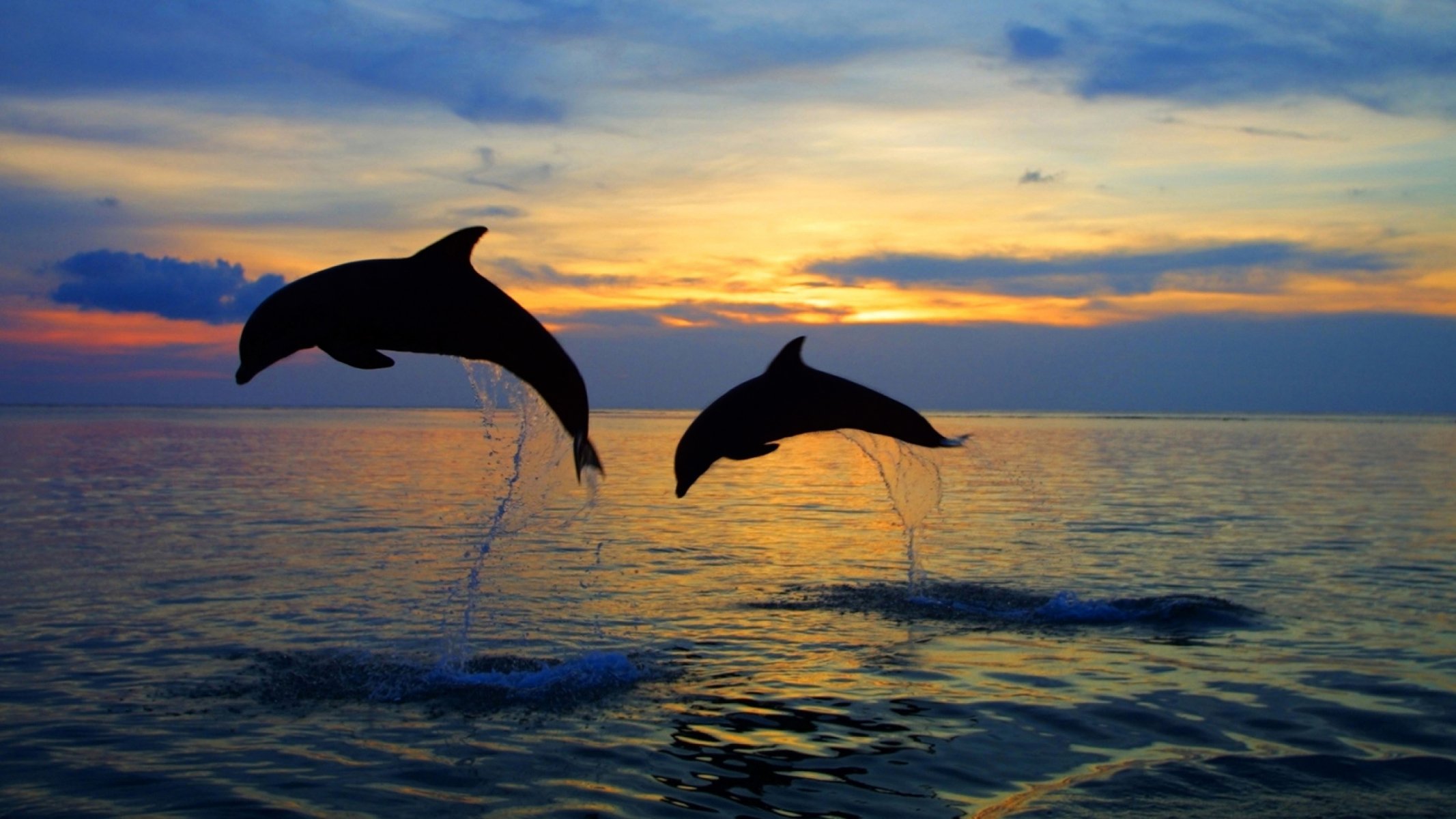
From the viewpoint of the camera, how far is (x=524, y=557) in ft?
64.5

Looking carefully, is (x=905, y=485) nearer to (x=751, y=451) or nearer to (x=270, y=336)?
(x=751, y=451)

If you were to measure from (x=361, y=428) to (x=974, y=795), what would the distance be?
8500cm

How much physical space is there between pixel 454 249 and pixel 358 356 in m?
1.13

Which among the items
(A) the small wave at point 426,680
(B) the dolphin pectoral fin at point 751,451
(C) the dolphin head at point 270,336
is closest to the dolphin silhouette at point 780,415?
(B) the dolphin pectoral fin at point 751,451

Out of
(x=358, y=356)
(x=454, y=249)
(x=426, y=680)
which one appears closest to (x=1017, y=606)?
(x=426, y=680)

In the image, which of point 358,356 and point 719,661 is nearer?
point 358,356

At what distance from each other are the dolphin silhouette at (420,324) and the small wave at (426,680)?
2453 mm

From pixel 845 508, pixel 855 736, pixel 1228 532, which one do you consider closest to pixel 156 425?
pixel 845 508

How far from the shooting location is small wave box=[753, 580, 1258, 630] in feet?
45.1

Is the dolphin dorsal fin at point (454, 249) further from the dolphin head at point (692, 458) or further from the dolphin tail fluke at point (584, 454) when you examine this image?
the dolphin head at point (692, 458)

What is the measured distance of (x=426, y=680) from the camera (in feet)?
35.7

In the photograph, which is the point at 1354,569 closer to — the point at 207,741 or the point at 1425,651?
the point at 1425,651

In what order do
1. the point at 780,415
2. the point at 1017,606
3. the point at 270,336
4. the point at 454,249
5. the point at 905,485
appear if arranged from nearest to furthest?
the point at 270,336, the point at 454,249, the point at 780,415, the point at 1017,606, the point at 905,485

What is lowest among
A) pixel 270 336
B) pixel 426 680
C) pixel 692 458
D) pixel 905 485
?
pixel 426 680
